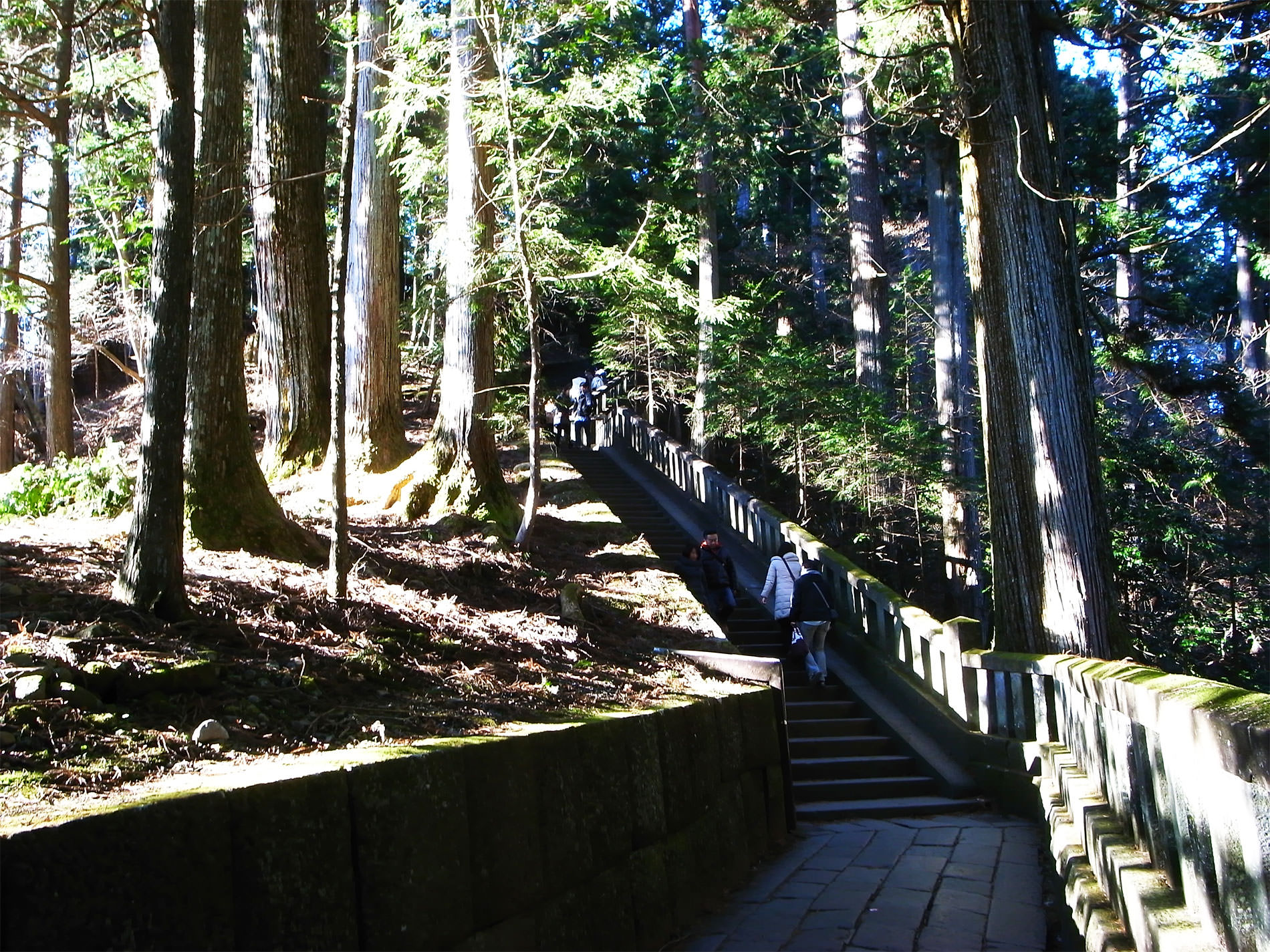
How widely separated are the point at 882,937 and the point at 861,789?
4378mm

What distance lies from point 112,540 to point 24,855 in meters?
5.58

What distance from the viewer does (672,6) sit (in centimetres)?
3616

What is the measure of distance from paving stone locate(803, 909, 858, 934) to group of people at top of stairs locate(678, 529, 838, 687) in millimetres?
5928

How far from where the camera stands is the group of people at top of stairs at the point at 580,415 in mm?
26328

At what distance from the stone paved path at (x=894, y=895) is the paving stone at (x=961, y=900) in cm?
1

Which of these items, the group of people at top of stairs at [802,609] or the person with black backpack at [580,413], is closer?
the group of people at top of stairs at [802,609]

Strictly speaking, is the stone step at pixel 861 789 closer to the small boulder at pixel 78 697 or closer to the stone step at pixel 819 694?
the stone step at pixel 819 694

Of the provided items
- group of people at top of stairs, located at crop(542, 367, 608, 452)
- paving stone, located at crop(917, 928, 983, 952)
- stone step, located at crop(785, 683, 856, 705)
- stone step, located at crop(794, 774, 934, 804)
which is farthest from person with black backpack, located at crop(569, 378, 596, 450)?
paving stone, located at crop(917, 928, 983, 952)

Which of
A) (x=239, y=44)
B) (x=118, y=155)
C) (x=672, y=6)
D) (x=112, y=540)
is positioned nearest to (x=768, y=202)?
(x=672, y=6)

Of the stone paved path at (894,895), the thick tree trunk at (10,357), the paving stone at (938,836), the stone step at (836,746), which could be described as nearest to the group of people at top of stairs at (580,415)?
the thick tree trunk at (10,357)

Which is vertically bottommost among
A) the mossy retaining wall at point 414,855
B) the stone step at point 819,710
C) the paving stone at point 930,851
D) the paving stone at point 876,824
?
the paving stone at point 876,824

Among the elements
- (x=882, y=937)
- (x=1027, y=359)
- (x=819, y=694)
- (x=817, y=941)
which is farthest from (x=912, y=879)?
(x=819, y=694)

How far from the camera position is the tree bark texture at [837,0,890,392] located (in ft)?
67.1

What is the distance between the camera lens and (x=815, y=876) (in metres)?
7.00
